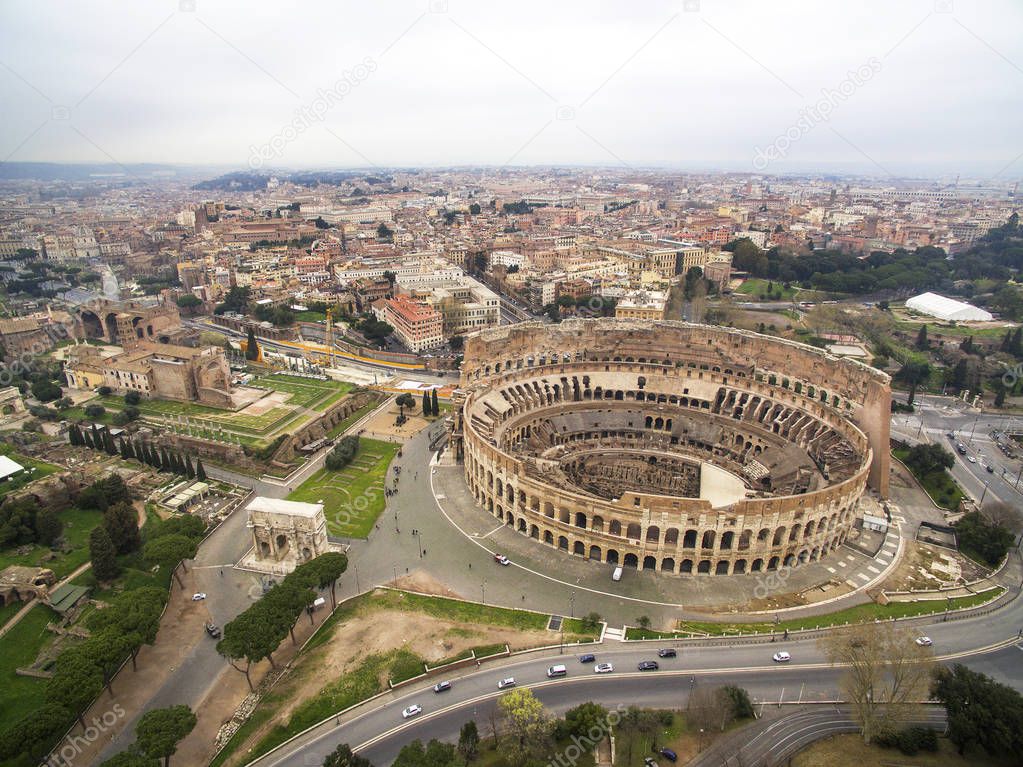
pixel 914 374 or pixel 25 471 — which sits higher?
pixel 914 374

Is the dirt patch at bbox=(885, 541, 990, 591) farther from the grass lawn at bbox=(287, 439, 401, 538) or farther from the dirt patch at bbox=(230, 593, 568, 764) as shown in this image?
the grass lawn at bbox=(287, 439, 401, 538)

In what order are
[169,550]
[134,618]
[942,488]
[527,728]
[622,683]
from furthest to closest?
[942,488] < [169,550] < [134,618] < [622,683] < [527,728]

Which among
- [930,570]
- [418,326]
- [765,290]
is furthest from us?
[765,290]

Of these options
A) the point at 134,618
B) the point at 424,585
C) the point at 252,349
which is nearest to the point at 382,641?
the point at 424,585

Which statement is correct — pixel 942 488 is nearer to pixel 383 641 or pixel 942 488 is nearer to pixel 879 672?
pixel 879 672

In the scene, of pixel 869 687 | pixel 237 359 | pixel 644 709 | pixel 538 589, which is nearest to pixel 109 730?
pixel 538 589
